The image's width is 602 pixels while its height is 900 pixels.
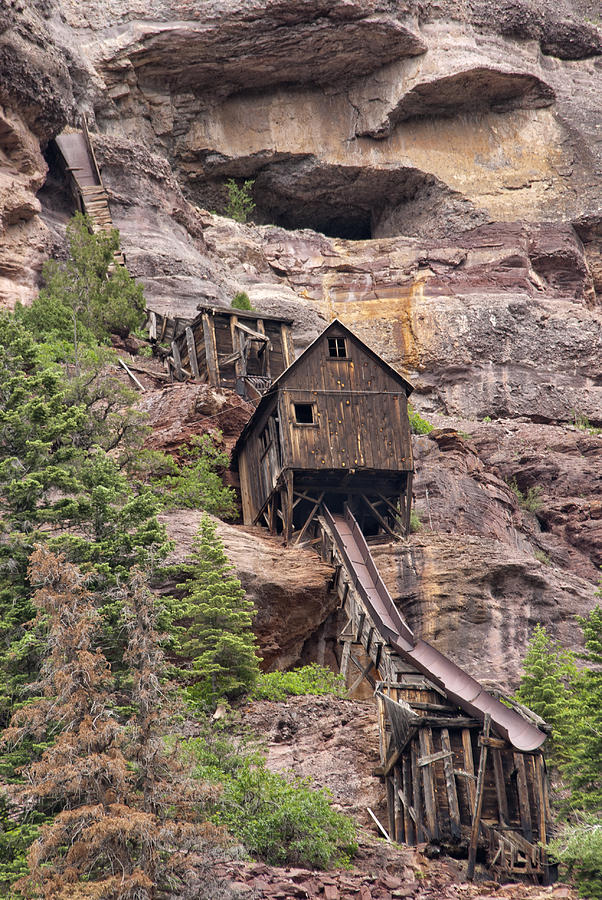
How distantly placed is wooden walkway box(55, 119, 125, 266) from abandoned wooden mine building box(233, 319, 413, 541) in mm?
23401

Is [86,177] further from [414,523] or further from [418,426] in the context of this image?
[414,523]

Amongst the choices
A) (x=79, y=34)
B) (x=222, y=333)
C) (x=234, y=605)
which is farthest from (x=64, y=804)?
(x=79, y=34)

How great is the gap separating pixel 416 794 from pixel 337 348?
51.8ft


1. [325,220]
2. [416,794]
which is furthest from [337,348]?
[325,220]

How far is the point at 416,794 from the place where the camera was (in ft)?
69.5

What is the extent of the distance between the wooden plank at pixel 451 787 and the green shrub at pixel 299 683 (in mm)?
4636

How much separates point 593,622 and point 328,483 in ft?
38.7

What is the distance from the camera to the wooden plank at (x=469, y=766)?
70.1ft

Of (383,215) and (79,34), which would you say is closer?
(79,34)

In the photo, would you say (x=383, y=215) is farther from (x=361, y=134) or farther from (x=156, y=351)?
(x=156, y=351)

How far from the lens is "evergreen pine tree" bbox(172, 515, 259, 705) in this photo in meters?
24.5

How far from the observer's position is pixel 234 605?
84.7 ft

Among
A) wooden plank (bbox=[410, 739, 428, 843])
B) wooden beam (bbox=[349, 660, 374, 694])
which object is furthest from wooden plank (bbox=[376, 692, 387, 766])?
wooden beam (bbox=[349, 660, 374, 694])

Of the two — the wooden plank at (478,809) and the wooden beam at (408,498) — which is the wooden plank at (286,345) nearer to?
the wooden beam at (408,498)
